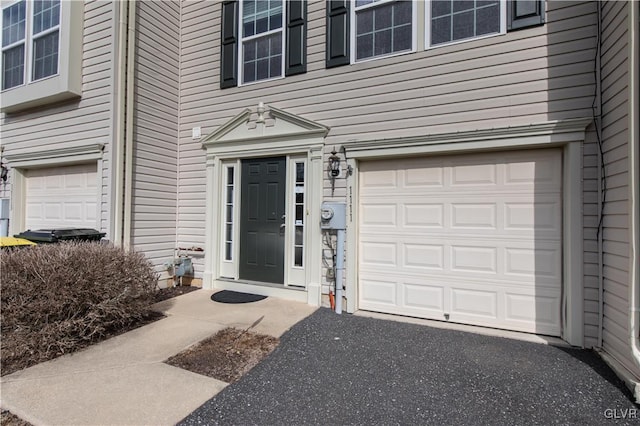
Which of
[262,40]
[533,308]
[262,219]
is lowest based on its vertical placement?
[533,308]

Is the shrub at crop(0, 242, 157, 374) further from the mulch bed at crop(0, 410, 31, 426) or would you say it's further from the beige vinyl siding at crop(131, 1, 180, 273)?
the beige vinyl siding at crop(131, 1, 180, 273)

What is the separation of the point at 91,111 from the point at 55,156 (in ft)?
3.74

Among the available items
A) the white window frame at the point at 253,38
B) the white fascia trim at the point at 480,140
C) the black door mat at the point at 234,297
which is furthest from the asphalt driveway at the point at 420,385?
the white window frame at the point at 253,38

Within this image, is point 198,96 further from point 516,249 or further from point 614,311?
point 614,311

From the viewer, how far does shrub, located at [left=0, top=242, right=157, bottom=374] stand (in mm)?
2754

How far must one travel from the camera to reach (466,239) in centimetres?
374

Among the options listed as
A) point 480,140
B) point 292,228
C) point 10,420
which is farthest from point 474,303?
point 10,420

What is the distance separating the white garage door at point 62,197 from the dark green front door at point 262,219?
2.51 meters

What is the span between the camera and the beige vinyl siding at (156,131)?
5.02 meters

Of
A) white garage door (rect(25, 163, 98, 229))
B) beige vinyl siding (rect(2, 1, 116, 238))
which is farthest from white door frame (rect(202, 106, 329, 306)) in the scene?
white garage door (rect(25, 163, 98, 229))

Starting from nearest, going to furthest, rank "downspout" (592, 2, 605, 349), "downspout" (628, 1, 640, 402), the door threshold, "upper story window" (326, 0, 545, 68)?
"downspout" (628, 1, 640, 402) → "downspout" (592, 2, 605, 349) → "upper story window" (326, 0, 545, 68) → the door threshold

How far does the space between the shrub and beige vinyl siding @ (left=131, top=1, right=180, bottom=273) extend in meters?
1.74

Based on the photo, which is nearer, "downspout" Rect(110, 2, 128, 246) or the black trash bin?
the black trash bin

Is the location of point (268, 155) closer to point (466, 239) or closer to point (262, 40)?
point (262, 40)
